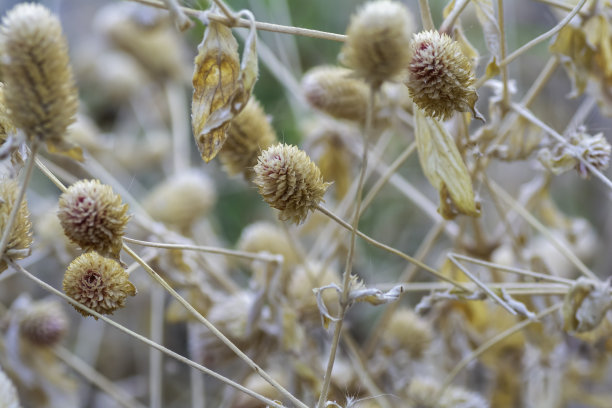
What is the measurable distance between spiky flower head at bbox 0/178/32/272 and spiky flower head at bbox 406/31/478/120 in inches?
11.6

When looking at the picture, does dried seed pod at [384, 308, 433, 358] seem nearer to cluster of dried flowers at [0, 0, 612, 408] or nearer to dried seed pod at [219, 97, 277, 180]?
cluster of dried flowers at [0, 0, 612, 408]

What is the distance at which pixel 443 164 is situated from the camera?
53cm

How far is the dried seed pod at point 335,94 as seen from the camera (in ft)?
2.19

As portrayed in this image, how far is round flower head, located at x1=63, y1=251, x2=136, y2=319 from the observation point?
0.44m

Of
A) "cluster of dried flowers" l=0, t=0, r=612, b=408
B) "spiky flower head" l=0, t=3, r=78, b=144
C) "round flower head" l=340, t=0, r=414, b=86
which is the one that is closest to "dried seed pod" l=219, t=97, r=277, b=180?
"cluster of dried flowers" l=0, t=0, r=612, b=408

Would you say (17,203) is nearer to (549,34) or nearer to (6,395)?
(6,395)

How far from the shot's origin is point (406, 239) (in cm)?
122

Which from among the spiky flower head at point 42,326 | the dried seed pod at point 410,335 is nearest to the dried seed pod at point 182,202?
the spiky flower head at point 42,326

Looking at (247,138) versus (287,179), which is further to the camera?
(247,138)

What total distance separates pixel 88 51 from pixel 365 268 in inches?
32.1

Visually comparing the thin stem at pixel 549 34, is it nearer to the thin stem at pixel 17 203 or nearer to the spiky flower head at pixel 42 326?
the thin stem at pixel 17 203

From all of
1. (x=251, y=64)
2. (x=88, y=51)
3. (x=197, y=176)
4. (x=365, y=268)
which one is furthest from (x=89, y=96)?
(x=251, y=64)

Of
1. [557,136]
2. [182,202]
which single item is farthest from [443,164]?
[182,202]

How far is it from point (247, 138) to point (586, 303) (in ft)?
1.12
